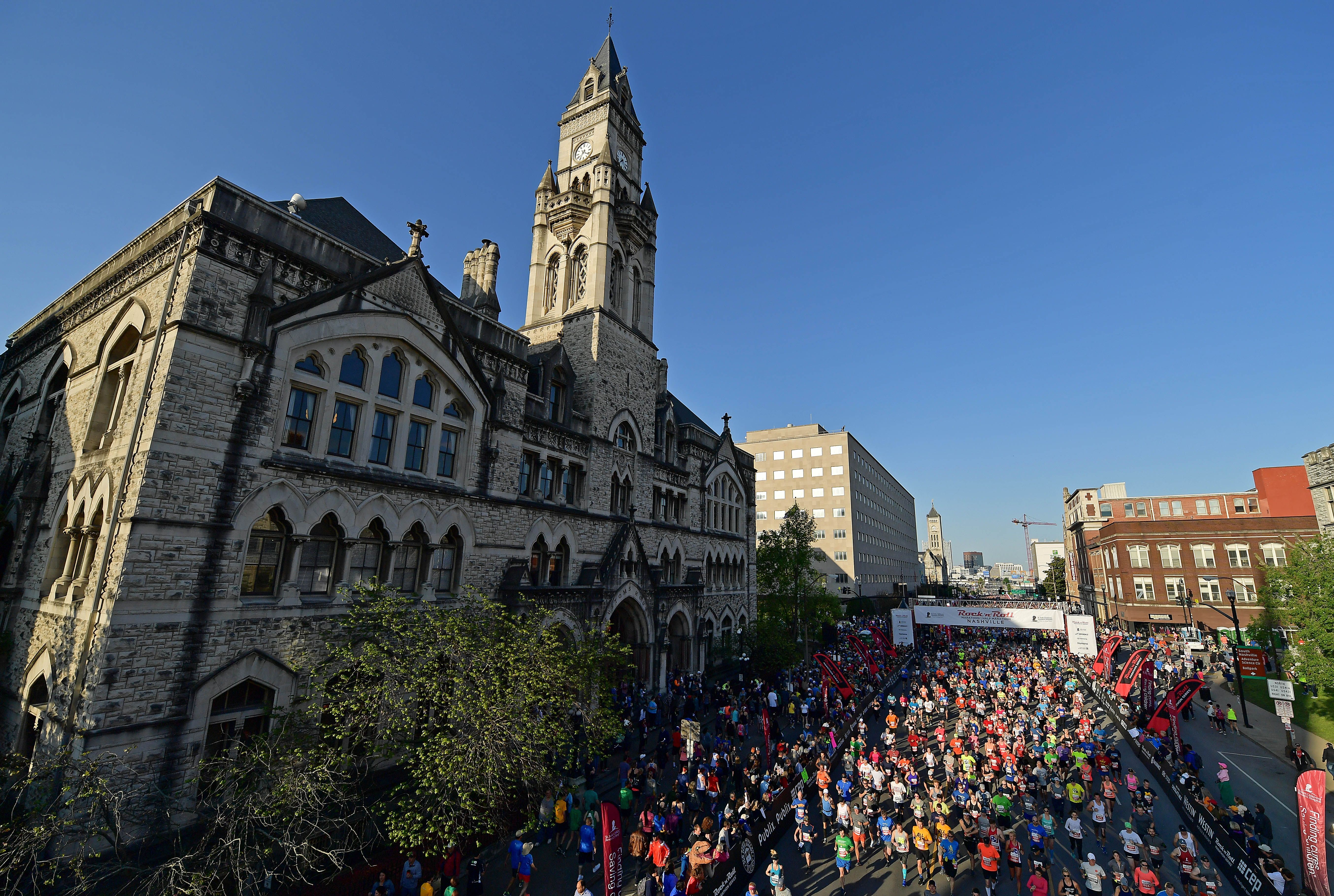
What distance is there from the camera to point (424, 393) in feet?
68.4

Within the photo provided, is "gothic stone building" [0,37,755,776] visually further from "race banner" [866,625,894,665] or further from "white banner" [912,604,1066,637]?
"white banner" [912,604,1066,637]

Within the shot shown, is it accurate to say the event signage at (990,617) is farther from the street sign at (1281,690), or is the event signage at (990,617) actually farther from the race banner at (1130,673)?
the street sign at (1281,690)

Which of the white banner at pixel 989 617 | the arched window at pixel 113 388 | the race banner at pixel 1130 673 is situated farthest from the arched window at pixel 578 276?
the white banner at pixel 989 617

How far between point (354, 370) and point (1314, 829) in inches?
1061

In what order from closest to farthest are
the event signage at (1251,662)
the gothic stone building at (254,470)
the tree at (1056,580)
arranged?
the gothic stone building at (254,470) → the event signage at (1251,662) → the tree at (1056,580)

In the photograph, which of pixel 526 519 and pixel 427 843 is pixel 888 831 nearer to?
pixel 427 843

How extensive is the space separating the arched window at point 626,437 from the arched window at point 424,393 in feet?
38.0

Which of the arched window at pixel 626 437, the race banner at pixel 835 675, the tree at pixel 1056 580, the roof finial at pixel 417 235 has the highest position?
the roof finial at pixel 417 235

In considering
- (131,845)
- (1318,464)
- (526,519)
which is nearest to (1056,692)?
(1318,464)

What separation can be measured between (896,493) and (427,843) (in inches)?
4896

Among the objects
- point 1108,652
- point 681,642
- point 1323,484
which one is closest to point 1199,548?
point 1323,484

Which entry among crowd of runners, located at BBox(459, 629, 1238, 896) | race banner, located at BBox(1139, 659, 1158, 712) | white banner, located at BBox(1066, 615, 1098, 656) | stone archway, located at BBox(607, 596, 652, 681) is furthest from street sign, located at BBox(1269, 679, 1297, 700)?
stone archway, located at BBox(607, 596, 652, 681)

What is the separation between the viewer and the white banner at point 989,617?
4616 centimetres

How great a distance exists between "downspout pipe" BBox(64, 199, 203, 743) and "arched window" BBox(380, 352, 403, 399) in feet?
18.0
